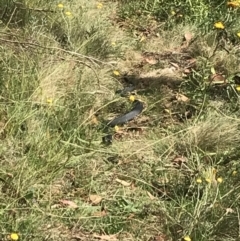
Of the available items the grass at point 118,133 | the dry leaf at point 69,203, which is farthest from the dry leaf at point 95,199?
the dry leaf at point 69,203

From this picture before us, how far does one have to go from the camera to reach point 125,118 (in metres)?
3.99

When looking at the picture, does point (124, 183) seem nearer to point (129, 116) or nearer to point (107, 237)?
point (107, 237)

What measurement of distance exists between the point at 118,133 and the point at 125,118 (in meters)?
0.14

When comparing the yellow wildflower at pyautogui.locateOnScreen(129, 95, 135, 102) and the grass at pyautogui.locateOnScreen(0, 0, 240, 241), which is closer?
the grass at pyautogui.locateOnScreen(0, 0, 240, 241)

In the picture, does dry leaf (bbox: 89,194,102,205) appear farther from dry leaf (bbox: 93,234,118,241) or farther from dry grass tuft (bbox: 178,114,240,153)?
dry grass tuft (bbox: 178,114,240,153)

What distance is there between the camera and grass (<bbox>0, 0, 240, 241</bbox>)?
10.2 ft

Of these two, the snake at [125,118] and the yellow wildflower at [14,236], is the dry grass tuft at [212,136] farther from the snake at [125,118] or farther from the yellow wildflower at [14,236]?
the yellow wildflower at [14,236]

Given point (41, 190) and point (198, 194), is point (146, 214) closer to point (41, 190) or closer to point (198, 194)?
point (198, 194)

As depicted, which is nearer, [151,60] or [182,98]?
[182,98]

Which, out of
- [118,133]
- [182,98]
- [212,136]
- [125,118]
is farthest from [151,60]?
[212,136]

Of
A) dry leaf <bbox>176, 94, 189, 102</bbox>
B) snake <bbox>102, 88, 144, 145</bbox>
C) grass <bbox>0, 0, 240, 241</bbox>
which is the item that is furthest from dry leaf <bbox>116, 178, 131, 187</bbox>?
dry leaf <bbox>176, 94, 189, 102</bbox>

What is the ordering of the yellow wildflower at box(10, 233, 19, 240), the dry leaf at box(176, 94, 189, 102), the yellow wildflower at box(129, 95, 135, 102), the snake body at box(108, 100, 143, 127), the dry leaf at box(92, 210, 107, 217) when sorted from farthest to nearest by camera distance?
the dry leaf at box(176, 94, 189, 102) < the yellow wildflower at box(129, 95, 135, 102) < the snake body at box(108, 100, 143, 127) < the dry leaf at box(92, 210, 107, 217) < the yellow wildflower at box(10, 233, 19, 240)

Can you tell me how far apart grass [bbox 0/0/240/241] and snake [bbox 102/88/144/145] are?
0.15ft

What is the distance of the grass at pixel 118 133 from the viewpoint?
3.12m
